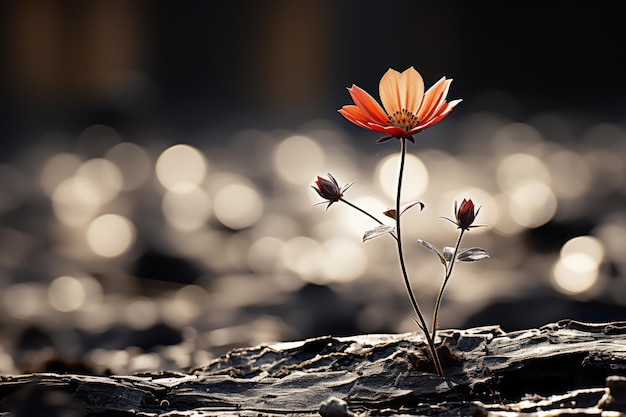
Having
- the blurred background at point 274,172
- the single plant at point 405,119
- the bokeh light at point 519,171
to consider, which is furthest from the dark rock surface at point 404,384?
the bokeh light at point 519,171

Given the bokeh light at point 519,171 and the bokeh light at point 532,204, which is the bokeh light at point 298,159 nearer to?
the bokeh light at point 519,171

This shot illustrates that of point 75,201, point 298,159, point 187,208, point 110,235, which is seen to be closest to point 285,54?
point 298,159

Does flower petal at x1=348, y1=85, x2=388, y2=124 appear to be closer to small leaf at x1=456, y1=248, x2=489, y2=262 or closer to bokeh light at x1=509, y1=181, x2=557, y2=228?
small leaf at x1=456, y1=248, x2=489, y2=262

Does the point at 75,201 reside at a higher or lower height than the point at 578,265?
higher

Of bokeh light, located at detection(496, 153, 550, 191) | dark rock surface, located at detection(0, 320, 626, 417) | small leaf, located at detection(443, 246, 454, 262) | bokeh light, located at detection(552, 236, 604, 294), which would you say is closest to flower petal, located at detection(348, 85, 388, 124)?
small leaf, located at detection(443, 246, 454, 262)

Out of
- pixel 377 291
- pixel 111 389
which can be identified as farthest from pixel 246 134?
pixel 111 389

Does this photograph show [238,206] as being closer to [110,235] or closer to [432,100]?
[110,235]

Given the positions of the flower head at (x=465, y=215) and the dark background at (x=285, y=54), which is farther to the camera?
the dark background at (x=285, y=54)
